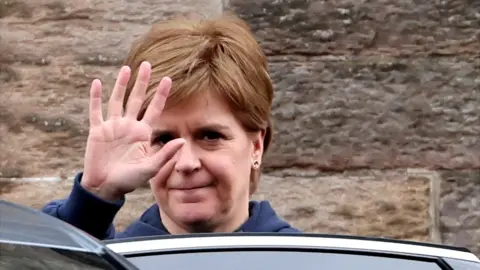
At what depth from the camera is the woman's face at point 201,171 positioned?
2.16m

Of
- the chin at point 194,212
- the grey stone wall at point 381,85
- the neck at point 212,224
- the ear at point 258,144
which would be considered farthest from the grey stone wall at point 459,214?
the chin at point 194,212

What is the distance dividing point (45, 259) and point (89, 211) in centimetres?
79

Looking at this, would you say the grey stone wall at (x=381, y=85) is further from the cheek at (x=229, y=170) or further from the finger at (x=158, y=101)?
the finger at (x=158, y=101)

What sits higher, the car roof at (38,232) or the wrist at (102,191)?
the car roof at (38,232)

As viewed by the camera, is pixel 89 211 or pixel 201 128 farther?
pixel 201 128

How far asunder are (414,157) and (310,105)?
405 mm

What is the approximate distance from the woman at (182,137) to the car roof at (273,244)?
0.36 meters

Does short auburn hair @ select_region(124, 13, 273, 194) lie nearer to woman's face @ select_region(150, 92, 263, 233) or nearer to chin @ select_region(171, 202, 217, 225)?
woman's face @ select_region(150, 92, 263, 233)

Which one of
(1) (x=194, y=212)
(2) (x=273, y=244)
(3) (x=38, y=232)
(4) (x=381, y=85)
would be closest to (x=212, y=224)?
(1) (x=194, y=212)

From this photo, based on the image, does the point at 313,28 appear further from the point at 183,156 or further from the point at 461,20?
the point at 183,156

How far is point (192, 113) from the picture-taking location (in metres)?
2.20

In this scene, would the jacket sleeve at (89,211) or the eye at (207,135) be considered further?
the eye at (207,135)

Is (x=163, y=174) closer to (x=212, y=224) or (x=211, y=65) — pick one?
(x=212, y=224)

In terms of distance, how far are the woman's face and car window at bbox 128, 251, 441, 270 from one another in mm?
501
